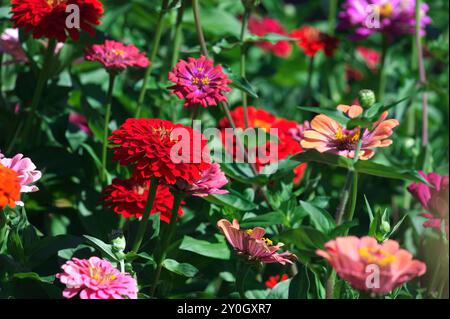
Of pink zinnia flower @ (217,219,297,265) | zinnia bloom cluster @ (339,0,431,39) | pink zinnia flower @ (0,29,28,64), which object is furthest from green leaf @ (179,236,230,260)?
zinnia bloom cluster @ (339,0,431,39)

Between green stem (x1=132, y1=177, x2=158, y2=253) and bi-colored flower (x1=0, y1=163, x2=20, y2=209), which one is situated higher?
bi-colored flower (x1=0, y1=163, x2=20, y2=209)


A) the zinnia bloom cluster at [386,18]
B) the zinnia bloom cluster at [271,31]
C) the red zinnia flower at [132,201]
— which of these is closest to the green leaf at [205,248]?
the red zinnia flower at [132,201]

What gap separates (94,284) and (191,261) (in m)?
0.33

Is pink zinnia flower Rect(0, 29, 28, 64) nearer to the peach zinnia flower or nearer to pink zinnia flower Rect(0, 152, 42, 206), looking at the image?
pink zinnia flower Rect(0, 152, 42, 206)

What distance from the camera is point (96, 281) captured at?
92 cm

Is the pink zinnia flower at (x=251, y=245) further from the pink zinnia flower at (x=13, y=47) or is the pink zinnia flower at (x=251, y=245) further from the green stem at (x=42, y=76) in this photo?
the pink zinnia flower at (x=13, y=47)

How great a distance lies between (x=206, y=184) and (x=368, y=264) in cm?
29

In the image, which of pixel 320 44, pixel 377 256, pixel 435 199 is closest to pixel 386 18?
pixel 320 44

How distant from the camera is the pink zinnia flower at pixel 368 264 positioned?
0.84 metres

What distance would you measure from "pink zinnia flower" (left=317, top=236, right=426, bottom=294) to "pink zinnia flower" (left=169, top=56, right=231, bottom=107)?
350 mm

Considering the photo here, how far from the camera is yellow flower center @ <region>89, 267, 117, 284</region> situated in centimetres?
93

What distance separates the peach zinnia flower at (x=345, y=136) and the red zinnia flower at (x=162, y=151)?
0.45 ft
